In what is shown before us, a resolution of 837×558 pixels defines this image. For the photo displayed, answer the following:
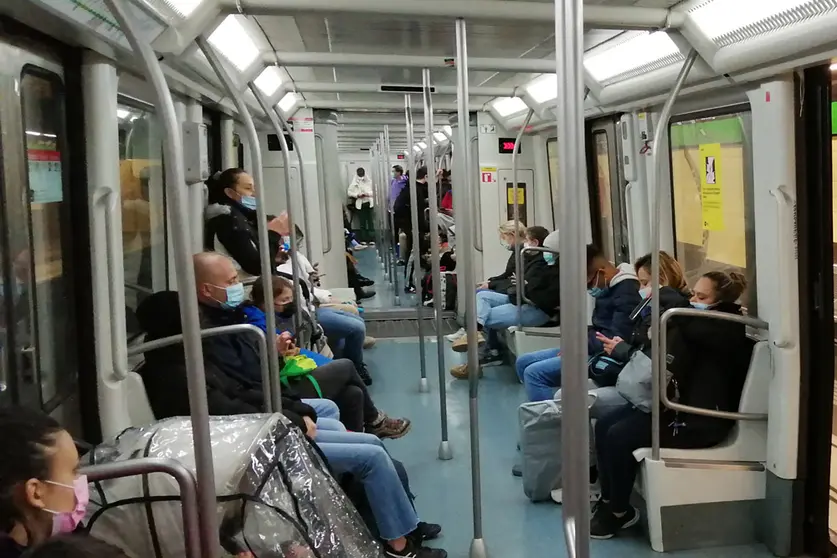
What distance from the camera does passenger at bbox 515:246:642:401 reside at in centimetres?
400

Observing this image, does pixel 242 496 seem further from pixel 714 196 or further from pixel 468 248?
pixel 714 196

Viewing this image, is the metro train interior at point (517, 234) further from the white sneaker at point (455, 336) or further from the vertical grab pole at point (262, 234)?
the white sneaker at point (455, 336)

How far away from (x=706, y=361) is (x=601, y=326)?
1066 mm

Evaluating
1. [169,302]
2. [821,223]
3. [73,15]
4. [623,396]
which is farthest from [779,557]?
[73,15]

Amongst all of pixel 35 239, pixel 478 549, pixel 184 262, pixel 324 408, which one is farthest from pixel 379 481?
pixel 184 262

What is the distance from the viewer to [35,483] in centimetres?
152

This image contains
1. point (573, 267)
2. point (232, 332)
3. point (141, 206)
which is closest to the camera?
point (573, 267)

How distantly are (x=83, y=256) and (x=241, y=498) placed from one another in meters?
1.33

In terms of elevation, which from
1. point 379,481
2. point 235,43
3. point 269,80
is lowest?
point 379,481

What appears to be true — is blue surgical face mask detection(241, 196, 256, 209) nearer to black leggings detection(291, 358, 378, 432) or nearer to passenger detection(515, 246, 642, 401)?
black leggings detection(291, 358, 378, 432)

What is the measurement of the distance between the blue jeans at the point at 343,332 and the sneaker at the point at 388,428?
3.66 ft

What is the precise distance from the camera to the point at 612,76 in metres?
4.53


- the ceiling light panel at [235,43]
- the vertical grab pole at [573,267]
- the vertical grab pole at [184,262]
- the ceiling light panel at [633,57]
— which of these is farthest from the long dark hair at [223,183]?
the vertical grab pole at [573,267]

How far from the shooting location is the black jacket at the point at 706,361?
3252 millimetres
